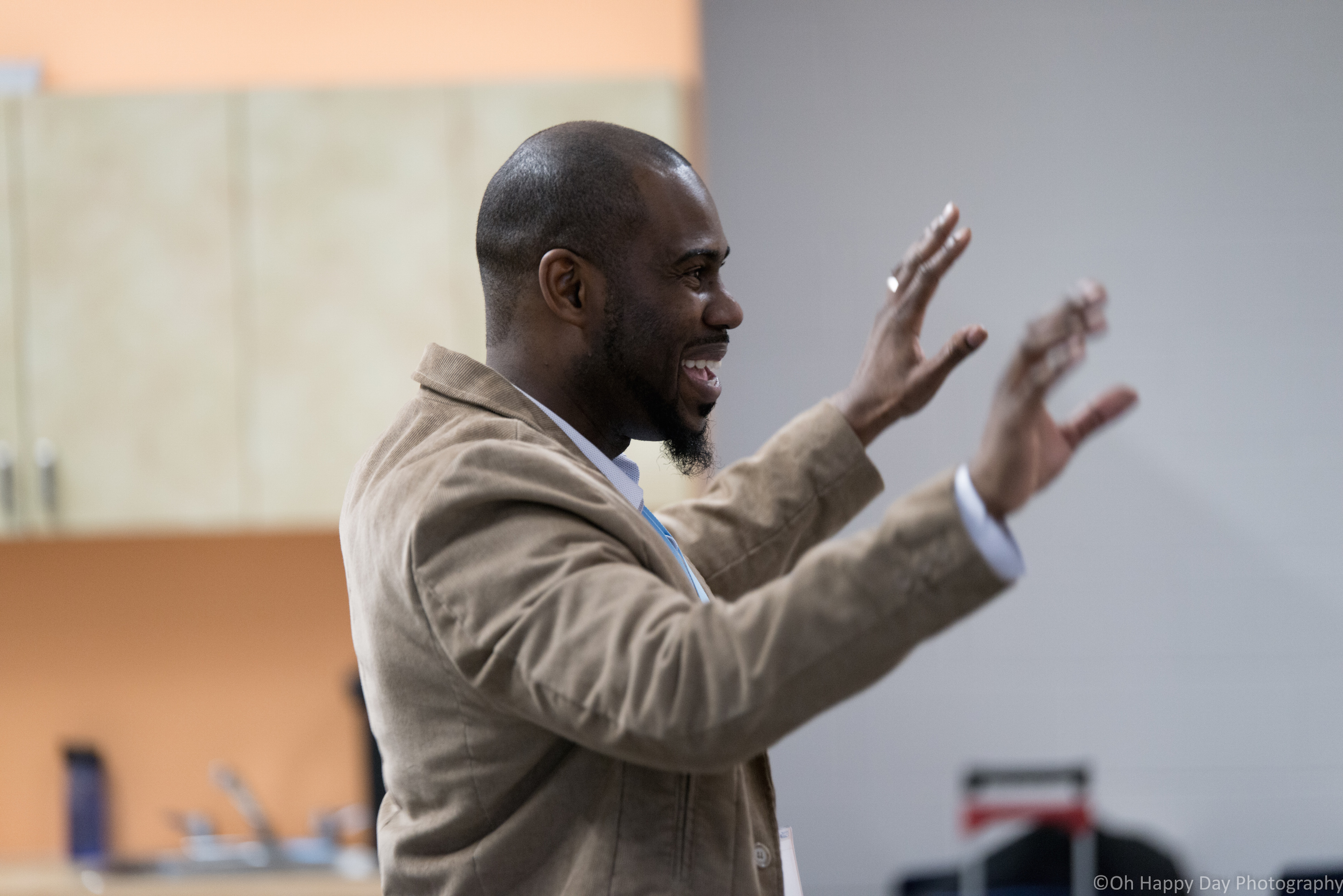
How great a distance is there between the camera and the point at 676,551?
120cm

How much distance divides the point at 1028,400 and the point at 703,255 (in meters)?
0.43

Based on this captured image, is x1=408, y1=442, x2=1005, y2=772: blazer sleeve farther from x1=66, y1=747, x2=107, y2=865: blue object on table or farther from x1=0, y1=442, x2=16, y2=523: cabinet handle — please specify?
x1=66, y1=747, x2=107, y2=865: blue object on table

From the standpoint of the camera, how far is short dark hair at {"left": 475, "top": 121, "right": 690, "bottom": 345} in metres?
1.13

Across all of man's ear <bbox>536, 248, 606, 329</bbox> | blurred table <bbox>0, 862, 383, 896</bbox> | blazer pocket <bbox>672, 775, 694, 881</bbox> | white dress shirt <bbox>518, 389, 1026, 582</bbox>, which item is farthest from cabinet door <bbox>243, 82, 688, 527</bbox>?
white dress shirt <bbox>518, 389, 1026, 582</bbox>

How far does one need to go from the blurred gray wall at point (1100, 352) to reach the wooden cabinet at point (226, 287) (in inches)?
31.8

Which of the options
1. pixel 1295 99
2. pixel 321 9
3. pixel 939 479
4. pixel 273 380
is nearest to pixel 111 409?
pixel 273 380

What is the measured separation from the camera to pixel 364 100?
2.55m

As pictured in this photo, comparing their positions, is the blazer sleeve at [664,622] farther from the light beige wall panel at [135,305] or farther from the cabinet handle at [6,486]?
the cabinet handle at [6,486]

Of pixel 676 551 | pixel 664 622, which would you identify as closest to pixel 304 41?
pixel 676 551

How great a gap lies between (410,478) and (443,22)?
2078 millimetres

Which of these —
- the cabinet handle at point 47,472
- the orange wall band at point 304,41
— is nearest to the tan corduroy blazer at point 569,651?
the cabinet handle at point 47,472

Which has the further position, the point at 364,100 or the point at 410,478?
the point at 364,100

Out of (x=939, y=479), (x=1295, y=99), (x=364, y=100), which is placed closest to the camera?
(x=939, y=479)

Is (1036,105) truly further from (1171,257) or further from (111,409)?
(111,409)
